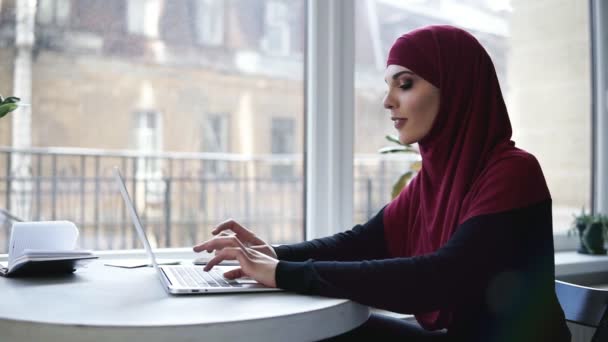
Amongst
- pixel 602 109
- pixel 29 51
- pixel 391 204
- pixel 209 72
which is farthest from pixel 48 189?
pixel 602 109

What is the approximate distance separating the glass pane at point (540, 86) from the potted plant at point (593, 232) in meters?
0.20

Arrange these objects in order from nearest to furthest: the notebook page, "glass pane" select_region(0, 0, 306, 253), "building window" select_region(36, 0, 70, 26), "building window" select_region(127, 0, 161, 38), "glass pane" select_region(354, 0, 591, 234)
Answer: the notebook page → "building window" select_region(36, 0, 70, 26) → "glass pane" select_region(0, 0, 306, 253) → "building window" select_region(127, 0, 161, 38) → "glass pane" select_region(354, 0, 591, 234)

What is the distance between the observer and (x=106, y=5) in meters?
2.01

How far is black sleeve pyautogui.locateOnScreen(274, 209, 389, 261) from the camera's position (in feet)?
4.35

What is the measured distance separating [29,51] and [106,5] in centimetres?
30

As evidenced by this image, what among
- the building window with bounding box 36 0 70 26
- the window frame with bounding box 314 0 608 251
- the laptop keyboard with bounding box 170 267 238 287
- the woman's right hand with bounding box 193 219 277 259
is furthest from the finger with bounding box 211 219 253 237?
the building window with bounding box 36 0 70 26

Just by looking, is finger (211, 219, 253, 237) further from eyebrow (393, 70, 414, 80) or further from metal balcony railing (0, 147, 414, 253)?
metal balcony railing (0, 147, 414, 253)

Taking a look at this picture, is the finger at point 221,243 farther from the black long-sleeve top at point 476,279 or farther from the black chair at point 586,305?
the black chair at point 586,305

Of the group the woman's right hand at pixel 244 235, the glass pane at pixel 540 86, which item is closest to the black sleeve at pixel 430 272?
the woman's right hand at pixel 244 235

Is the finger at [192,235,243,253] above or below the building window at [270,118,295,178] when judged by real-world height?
below

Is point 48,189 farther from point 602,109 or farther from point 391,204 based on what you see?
point 602,109

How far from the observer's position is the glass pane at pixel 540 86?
97.0 inches

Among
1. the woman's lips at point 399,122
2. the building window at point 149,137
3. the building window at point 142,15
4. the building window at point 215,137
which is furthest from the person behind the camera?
the building window at point 215,137

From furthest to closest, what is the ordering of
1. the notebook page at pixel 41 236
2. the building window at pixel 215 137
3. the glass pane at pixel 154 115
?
the building window at pixel 215 137 < the glass pane at pixel 154 115 < the notebook page at pixel 41 236
